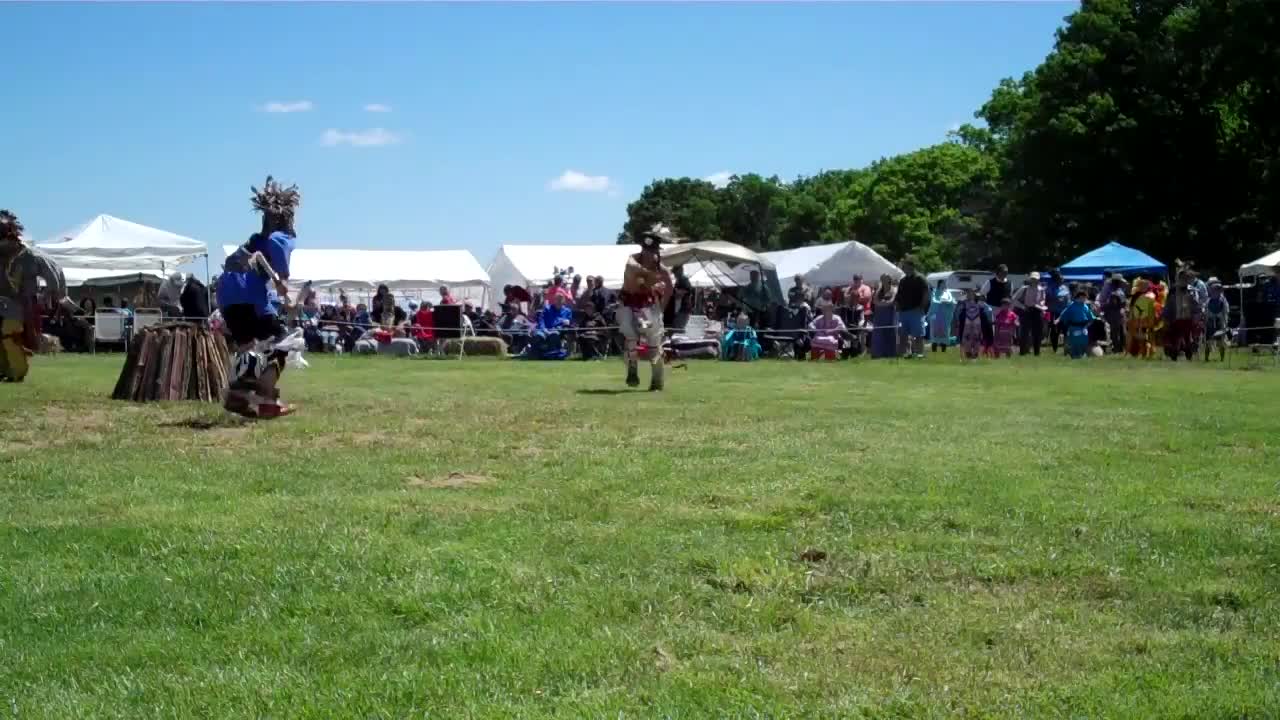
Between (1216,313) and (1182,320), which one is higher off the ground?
A: (1216,313)

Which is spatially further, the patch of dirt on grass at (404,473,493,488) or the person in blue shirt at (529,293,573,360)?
the person in blue shirt at (529,293,573,360)

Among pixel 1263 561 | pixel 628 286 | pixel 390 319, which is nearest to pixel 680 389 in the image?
pixel 628 286

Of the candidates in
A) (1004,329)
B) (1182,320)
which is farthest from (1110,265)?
(1182,320)

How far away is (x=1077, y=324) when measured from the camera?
2736 cm

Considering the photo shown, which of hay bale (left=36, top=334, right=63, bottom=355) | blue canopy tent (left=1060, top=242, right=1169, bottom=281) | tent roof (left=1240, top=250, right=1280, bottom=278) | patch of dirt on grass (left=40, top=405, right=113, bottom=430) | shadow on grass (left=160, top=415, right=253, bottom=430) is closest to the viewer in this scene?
shadow on grass (left=160, top=415, right=253, bottom=430)

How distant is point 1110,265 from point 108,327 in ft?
77.2

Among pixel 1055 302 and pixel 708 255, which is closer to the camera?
pixel 1055 302

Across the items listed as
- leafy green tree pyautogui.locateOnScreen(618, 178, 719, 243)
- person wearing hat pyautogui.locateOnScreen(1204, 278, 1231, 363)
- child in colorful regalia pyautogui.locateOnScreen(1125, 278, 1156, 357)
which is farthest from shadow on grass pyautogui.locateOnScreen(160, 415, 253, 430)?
leafy green tree pyautogui.locateOnScreen(618, 178, 719, 243)

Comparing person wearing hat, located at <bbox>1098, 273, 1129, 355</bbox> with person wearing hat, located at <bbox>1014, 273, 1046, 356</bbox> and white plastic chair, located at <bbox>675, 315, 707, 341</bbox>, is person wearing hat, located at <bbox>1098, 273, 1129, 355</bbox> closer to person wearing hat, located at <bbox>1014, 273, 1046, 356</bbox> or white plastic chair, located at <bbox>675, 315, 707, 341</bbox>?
person wearing hat, located at <bbox>1014, 273, 1046, 356</bbox>

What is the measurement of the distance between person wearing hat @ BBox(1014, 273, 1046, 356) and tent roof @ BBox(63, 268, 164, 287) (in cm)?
2056

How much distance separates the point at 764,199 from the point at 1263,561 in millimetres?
124851

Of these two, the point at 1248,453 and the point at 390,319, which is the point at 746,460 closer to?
the point at 1248,453

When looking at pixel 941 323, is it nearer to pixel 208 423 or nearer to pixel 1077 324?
pixel 1077 324

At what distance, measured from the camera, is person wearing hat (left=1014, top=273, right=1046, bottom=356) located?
95.9 feet
